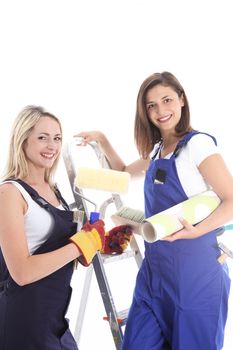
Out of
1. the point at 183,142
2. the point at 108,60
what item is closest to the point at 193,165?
the point at 183,142

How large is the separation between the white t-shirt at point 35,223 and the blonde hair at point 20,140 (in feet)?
0.39

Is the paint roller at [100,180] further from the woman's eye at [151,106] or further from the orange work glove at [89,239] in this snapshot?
the woman's eye at [151,106]

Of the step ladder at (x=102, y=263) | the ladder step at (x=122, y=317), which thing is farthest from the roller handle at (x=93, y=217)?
the ladder step at (x=122, y=317)

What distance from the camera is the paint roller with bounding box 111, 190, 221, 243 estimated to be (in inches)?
56.5

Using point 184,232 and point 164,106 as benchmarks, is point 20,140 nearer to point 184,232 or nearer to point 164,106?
point 164,106

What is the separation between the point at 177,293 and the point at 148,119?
0.80 meters

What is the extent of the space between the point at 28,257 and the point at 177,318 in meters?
0.64

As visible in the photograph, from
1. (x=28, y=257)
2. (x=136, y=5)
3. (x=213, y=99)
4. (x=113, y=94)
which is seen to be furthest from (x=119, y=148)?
(x=28, y=257)

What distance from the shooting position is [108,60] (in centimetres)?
321

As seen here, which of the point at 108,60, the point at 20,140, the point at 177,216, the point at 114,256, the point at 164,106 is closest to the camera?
the point at 177,216

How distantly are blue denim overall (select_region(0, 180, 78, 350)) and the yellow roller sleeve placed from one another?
0.13 meters

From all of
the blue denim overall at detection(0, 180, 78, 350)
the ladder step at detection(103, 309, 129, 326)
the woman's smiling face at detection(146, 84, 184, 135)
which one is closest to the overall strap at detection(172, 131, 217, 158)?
the woman's smiling face at detection(146, 84, 184, 135)

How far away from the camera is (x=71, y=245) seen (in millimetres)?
1605

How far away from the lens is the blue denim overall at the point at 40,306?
1.61 m
